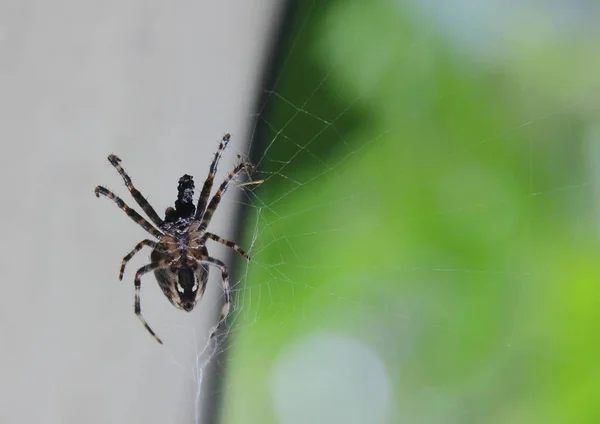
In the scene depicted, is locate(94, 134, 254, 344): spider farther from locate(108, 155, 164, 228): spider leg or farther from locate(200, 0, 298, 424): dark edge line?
locate(200, 0, 298, 424): dark edge line

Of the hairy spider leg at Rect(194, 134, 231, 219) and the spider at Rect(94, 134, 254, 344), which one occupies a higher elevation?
the hairy spider leg at Rect(194, 134, 231, 219)

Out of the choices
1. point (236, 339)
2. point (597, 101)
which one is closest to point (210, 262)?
point (236, 339)

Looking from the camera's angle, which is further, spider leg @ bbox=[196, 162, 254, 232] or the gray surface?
the gray surface

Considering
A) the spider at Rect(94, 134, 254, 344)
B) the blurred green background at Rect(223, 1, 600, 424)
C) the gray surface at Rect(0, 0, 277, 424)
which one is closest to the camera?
the spider at Rect(94, 134, 254, 344)

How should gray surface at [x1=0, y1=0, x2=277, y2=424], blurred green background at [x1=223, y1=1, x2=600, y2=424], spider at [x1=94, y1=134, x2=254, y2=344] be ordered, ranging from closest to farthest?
spider at [x1=94, y1=134, x2=254, y2=344]
blurred green background at [x1=223, y1=1, x2=600, y2=424]
gray surface at [x1=0, y1=0, x2=277, y2=424]

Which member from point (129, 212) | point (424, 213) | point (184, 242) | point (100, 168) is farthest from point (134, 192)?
point (424, 213)

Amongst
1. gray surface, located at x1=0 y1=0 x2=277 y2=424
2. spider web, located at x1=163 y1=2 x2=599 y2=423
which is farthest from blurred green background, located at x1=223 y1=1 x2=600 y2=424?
gray surface, located at x1=0 y1=0 x2=277 y2=424
